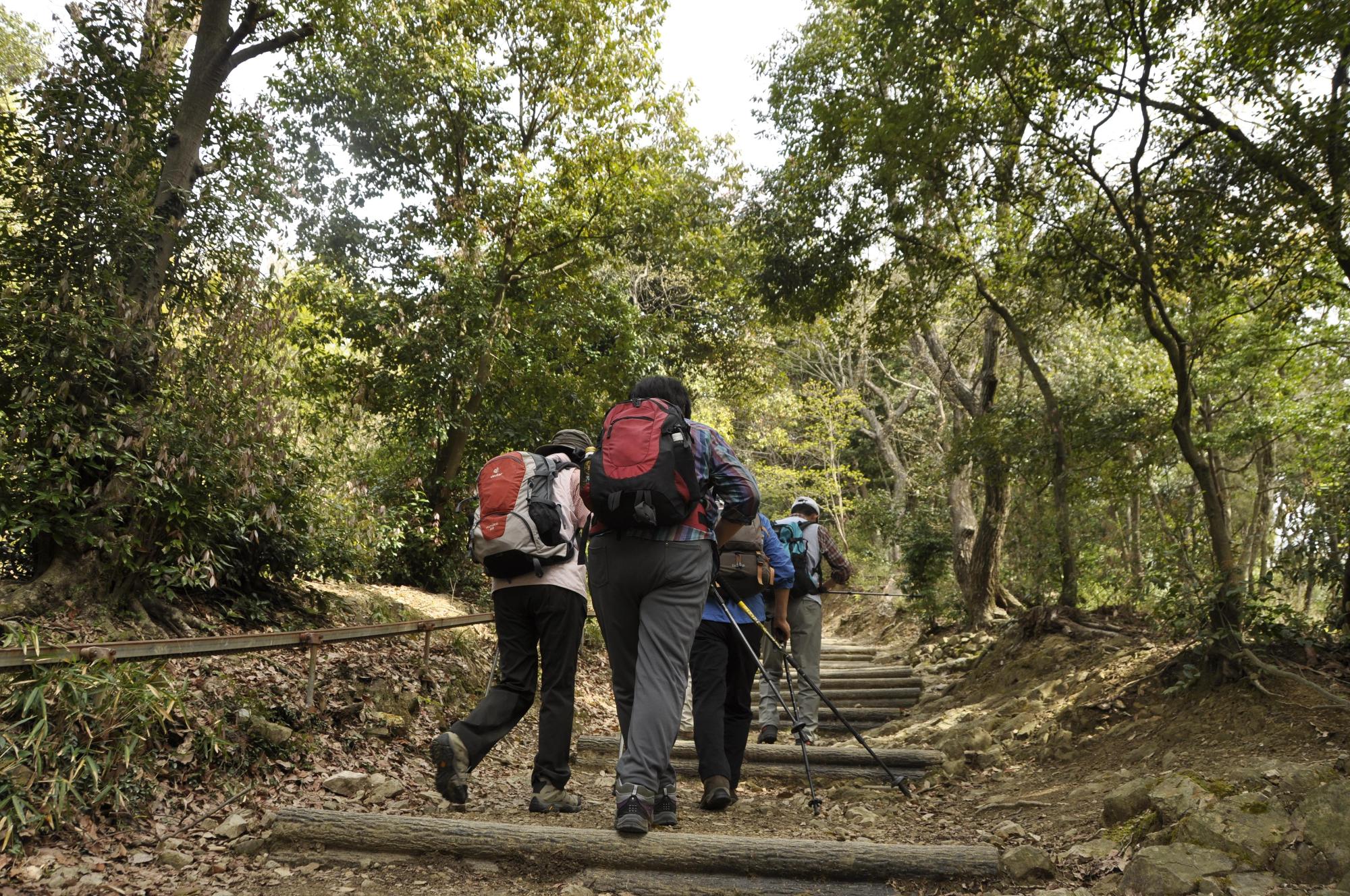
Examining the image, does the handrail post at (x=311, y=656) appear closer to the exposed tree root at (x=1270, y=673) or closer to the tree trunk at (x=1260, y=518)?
the exposed tree root at (x=1270, y=673)

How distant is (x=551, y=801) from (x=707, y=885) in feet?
3.97

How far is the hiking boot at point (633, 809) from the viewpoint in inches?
141

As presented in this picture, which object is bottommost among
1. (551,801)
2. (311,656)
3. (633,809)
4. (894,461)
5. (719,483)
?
(551,801)

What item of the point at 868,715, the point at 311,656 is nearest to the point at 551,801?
the point at 311,656

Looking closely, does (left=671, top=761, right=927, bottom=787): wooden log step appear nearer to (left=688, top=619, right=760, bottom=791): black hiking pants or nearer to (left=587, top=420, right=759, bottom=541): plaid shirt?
(left=688, top=619, right=760, bottom=791): black hiking pants

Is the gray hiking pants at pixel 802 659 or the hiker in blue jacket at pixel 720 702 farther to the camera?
the gray hiking pants at pixel 802 659

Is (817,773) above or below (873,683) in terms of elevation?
above

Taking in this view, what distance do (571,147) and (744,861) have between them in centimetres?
1079

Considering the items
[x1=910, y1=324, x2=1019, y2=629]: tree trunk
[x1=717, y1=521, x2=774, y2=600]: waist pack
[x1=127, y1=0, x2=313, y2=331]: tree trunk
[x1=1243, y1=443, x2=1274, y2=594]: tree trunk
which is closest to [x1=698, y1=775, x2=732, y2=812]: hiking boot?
[x1=717, y1=521, x2=774, y2=600]: waist pack

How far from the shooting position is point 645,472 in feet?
12.4

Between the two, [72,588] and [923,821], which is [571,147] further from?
[923,821]

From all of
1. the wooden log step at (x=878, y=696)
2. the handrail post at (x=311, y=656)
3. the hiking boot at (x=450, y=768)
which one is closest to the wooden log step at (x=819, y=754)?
the handrail post at (x=311, y=656)

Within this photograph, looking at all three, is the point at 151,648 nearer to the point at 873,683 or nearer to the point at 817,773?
the point at 817,773

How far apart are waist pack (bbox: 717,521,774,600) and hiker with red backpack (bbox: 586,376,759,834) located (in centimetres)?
158
